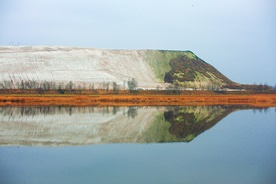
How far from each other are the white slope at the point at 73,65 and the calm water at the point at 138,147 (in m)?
29.4

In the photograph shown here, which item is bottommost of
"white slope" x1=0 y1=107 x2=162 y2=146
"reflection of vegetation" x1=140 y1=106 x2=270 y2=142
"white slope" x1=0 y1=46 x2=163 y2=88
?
"white slope" x1=0 y1=107 x2=162 y2=146

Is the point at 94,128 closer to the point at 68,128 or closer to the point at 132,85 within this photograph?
the point at 68,128

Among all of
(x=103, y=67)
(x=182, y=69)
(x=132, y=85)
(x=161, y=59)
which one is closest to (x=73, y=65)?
Result: (x=103, y=67)

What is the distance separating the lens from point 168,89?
54781 mm

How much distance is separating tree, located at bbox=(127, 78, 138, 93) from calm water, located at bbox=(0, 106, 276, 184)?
27.2 metres

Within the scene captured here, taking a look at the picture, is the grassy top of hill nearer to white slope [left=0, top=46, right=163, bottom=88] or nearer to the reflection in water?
white slope [left=0, top=46, right=163, bottom=88]

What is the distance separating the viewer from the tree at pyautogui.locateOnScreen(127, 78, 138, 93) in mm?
52013

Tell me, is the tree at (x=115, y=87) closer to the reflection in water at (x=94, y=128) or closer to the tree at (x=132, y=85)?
the tree at (x=132, y=85)

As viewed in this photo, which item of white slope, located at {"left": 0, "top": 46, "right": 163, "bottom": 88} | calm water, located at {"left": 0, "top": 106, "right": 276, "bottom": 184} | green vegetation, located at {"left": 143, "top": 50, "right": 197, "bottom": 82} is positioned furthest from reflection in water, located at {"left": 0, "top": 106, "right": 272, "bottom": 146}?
green vegetation, located at {"left": 143, "top": 50, "right": 197, "bottom": 82}

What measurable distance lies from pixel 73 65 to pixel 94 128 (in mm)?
38743

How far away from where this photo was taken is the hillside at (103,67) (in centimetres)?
5327

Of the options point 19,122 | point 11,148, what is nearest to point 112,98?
point 19,122

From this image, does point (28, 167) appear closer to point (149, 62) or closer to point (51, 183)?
point (51, 183)

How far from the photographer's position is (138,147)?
15.1 m
